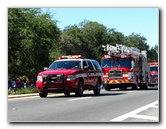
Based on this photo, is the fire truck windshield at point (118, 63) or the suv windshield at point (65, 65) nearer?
the suv windshield at point (65, 65)

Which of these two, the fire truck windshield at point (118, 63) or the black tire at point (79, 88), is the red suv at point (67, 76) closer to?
the black tire at point (79, 88)

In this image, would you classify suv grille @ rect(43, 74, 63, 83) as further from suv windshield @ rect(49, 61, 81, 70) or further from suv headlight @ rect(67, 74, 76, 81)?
suv windshield @ rect(49, 61, 81, 70)

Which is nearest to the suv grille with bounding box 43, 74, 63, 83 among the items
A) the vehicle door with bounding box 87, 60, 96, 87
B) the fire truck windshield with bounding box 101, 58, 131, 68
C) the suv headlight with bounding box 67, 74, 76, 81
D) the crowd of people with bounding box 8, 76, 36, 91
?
the suv headlight with bounding box 67, 74, 76, 81

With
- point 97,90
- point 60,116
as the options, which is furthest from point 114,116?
point 97,90

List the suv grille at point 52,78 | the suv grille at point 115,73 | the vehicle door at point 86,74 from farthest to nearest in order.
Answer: the suv grille at point 115,73 < the vehicle door at point 86,74 < the suv grille at point 52,78

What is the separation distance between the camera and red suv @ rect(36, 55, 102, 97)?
589 inches

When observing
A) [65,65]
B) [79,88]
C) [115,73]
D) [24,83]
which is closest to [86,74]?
[79,88]

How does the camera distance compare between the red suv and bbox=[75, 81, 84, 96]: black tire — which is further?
bbox=[75, 81, 84, 96]: black tire

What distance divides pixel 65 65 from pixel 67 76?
1.81 feet

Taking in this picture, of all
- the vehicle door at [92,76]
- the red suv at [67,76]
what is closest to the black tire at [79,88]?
the red suv at [67,76]

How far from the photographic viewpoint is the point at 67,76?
1516cm

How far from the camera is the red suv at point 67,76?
15.0 metres
